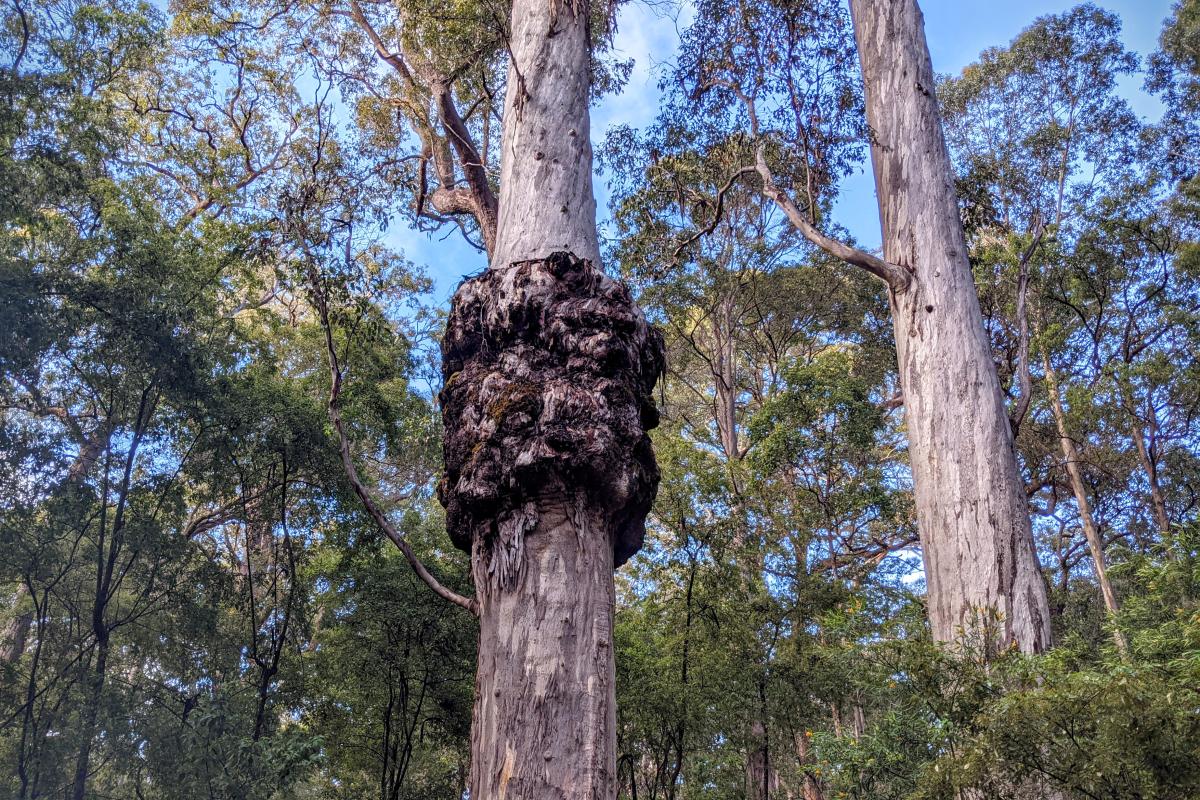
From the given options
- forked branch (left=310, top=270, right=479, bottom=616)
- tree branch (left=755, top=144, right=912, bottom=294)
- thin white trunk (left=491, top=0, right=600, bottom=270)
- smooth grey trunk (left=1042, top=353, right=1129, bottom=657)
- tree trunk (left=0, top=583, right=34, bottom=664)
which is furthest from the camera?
smooth grey trunk (left=1042, top=353, right=1129, bottom=657)

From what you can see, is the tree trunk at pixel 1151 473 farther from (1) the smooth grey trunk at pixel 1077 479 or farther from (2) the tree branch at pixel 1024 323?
(2) the tree branch at pixel 1024 323

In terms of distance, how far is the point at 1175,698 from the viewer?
2.32m

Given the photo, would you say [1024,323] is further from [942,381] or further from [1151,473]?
[942,381]

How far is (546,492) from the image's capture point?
2.85 m

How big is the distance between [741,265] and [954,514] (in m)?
11.2

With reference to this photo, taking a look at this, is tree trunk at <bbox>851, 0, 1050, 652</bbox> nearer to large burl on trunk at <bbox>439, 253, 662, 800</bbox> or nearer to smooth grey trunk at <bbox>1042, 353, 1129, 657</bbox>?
large burl on trunk at <bbox>439, 253, 662, 800</bbox>

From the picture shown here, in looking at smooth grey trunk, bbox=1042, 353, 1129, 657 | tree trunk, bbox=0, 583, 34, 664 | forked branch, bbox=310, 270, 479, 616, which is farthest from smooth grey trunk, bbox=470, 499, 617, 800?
tree trunk, bbox=0, 583, 34, 664

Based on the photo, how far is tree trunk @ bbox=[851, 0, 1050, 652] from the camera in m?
3.91

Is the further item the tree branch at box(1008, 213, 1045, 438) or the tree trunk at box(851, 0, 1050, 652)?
the tree branch at box(1008, 213, 1045, 438)

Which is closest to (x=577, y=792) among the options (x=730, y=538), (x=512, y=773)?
(x=512, y=773)

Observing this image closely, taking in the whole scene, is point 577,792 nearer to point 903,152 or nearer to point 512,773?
point 512,773

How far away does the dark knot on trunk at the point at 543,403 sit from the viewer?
112 inches

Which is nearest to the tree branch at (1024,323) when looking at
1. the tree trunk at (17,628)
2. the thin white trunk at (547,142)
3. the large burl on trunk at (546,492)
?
the thin white trunk at (547,142)

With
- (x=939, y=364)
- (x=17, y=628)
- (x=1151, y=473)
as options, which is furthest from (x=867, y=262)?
(x=17, y=628)
